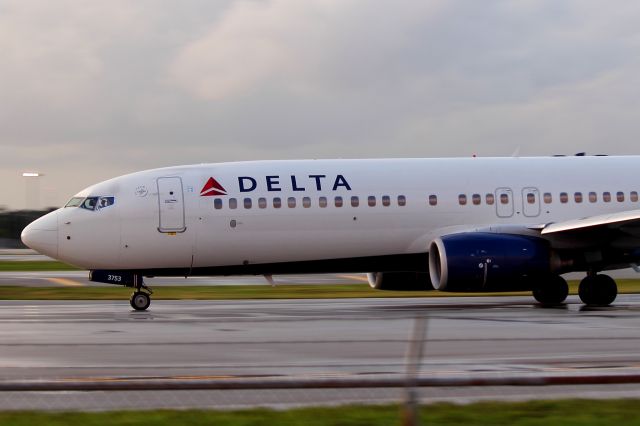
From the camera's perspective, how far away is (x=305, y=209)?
85.1 feet

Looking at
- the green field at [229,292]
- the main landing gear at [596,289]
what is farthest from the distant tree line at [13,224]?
the main landing gear at [596,289]

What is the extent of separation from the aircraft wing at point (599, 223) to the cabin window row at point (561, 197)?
1.55 m

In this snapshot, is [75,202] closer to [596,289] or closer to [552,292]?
[552,292]

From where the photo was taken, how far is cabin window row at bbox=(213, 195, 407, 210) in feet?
84.5

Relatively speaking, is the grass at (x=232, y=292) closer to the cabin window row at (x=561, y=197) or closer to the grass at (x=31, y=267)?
the cabin window row at (x=561, y=197)

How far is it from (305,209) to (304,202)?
171mm

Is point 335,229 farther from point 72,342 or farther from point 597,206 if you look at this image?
point 72,342

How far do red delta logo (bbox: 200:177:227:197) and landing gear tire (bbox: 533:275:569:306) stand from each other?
768 cm

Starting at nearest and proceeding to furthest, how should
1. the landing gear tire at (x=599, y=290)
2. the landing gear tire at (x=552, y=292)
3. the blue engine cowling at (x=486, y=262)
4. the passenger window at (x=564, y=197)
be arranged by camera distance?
1. the blue engine cowling at (x=486, y=262)
2. the landing gear tire at (x=599, y=290)
3. the landing gear tire at (x=552, y=292)
4. the passenger window at (x=564, y=197)

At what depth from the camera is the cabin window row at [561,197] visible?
87.4 feet

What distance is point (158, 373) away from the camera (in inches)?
513

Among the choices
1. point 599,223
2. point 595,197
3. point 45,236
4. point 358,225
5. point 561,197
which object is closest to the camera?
point 599,223

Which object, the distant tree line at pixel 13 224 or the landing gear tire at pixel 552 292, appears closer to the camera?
the landing gear tire at pixel 552 292

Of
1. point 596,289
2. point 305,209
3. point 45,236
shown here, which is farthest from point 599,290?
point 45,236
